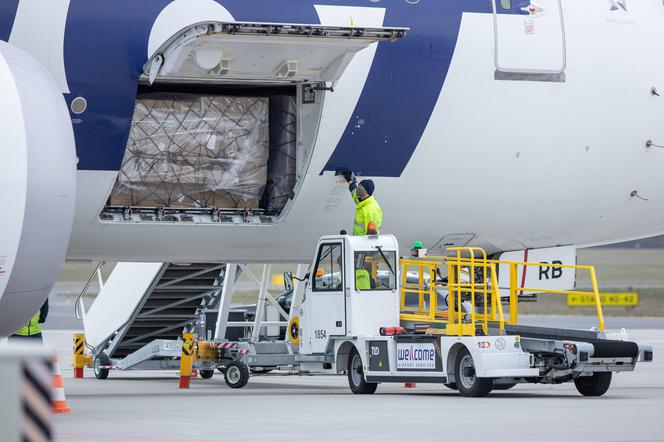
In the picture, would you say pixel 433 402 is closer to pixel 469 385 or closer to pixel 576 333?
pixel 469 385

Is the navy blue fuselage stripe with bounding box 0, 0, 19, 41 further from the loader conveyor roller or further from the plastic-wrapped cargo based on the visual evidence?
the loader conveyor roller

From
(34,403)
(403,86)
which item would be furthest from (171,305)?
(34,403)

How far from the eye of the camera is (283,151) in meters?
16.0

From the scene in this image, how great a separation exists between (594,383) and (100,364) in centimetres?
853

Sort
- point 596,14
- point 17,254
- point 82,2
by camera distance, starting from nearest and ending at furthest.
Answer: point 17,254 → point 82,2 → point 596,14

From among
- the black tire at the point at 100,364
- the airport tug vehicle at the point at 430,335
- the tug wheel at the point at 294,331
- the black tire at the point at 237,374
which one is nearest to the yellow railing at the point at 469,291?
the airport tug vehicle at the point at 430,335

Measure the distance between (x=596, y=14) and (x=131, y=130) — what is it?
6.20 meters

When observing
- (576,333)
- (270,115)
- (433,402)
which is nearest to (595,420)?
(433,402)

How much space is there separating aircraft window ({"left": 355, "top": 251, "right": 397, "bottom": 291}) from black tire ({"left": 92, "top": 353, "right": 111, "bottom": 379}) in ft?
20.1

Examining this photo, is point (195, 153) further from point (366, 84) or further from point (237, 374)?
point (237, 374)

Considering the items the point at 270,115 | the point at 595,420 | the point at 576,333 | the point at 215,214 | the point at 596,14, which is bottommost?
the point at 595,420

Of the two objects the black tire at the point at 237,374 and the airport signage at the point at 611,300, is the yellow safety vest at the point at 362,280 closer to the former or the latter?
the black tire at the point at 237,374

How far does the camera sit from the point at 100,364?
20562 mm

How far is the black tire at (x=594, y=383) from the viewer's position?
15742 millimetres
